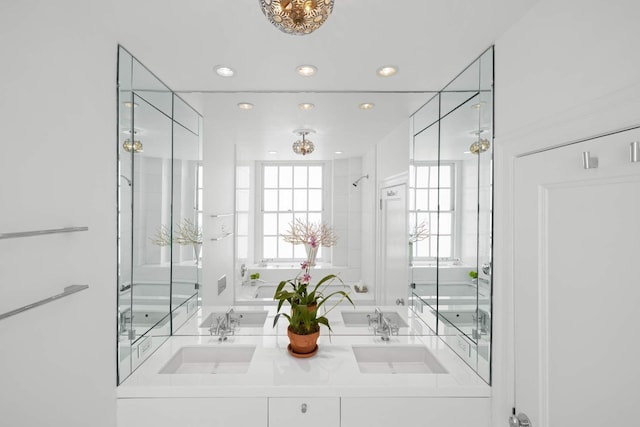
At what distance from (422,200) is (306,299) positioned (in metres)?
0.92

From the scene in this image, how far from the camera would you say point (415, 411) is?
1324mm

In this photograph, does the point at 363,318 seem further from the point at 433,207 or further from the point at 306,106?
the point at 306,106

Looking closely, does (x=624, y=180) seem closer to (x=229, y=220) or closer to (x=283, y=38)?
(x=283, y=38)

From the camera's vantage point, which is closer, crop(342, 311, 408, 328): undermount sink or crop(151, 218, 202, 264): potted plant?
crop(151, 218, 202, 264): potted plant

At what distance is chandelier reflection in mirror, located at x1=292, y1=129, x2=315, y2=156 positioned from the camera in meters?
2.00

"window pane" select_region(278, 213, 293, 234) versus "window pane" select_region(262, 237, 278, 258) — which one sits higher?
"window pane" select_region(278, 213, 293, 234)

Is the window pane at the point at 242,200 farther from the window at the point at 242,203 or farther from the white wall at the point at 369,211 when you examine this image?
the white wall at the point at 369,211

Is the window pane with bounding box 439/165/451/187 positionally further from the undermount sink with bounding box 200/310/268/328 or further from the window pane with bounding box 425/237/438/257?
the undermount sink with bounding box 200/310/268/328

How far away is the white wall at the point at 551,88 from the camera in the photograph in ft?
Result: 2.56

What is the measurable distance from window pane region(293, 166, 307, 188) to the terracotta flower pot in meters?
0.96

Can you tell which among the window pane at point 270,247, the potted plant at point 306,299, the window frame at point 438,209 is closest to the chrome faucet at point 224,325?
the potted plant at point 306,299

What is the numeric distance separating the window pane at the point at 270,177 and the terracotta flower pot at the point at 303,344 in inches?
39.5

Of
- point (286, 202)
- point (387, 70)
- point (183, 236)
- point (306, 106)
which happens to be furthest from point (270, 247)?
point (387, 70)

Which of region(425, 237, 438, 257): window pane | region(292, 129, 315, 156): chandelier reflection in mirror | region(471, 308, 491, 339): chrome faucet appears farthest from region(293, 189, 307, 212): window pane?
region(471, 308, 491, 339): chrome faucet
